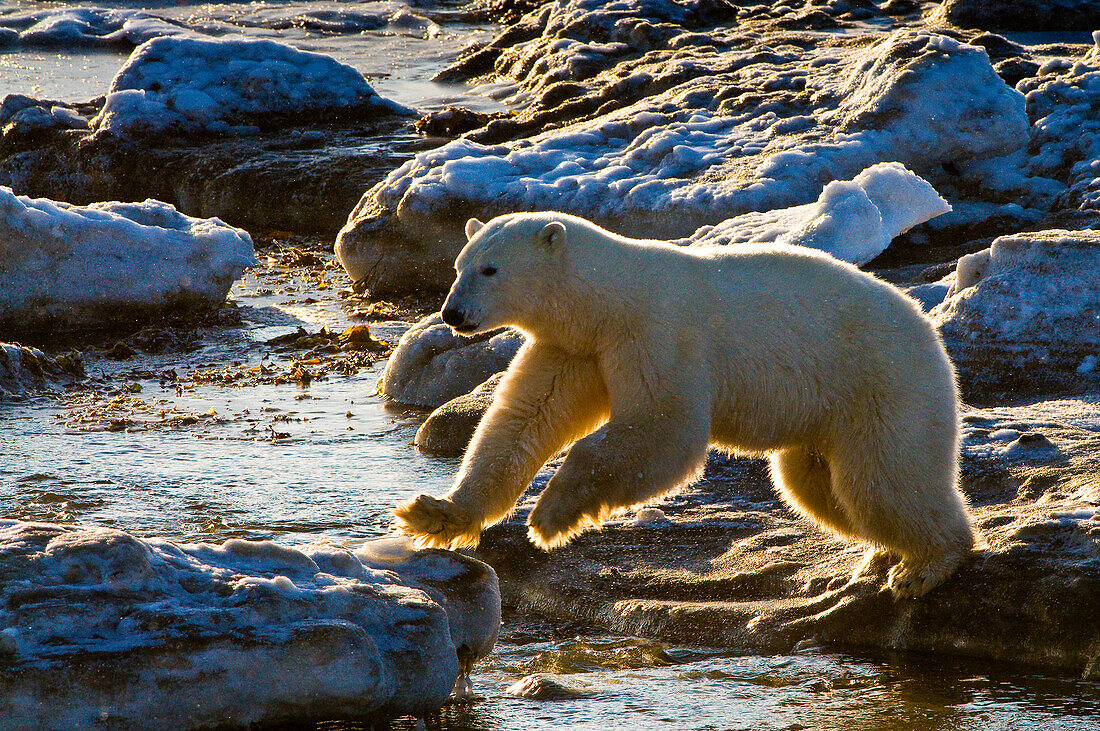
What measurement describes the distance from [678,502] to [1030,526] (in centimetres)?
179

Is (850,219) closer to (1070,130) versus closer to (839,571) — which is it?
(839,571)

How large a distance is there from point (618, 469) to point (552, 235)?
961 millimetres

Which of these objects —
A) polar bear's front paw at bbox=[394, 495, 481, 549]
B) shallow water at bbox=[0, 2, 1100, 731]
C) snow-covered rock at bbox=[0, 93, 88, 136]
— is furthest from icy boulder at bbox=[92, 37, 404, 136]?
polar bear's front paw at bbox=[394, 495, 481, 549]

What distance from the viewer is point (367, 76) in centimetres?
2252

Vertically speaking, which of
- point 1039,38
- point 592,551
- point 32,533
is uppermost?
point 1039,38

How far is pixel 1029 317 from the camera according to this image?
729 centimetres

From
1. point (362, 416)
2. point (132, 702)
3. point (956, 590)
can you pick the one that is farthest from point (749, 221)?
point (132, 702)

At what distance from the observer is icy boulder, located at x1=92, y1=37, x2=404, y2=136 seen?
16.0 metres

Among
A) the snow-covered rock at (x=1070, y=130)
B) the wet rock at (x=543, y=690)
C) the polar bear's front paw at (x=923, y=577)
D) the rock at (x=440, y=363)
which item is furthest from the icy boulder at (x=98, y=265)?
the snow-covered rock at (x=1070, y=130)

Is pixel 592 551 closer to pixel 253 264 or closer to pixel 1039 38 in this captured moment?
pixel 253 264

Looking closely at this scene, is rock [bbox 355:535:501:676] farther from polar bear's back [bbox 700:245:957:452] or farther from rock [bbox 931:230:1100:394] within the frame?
rock [bbox 931:230:1100:394]


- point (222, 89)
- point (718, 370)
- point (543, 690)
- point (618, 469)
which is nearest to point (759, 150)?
point (718, 370)

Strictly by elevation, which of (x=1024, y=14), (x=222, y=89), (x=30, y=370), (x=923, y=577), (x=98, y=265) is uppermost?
(x=1024, y=14)

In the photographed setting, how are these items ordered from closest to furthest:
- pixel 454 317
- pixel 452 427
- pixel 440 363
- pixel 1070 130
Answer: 1. pixel 454 317
2. pixel 452 427
3. pixel 440 363
4. pixel 1070 130
